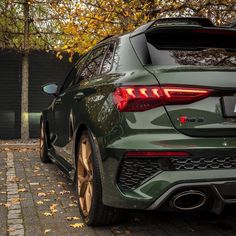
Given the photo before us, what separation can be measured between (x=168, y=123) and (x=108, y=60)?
1.23 m

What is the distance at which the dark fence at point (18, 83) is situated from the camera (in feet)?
40.2

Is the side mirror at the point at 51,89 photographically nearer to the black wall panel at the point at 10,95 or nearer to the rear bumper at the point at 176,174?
the rear bumper at the point at 176,174

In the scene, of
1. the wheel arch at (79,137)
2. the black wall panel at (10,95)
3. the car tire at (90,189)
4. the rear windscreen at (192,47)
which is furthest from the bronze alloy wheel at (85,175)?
the black wall panel at (10,95)

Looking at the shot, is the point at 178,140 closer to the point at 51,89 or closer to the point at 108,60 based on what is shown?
the point at 108,60

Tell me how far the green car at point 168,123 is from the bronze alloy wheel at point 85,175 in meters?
0.19

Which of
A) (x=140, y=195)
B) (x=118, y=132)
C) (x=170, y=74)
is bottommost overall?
(x=140, y=195)

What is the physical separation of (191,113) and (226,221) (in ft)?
5.08

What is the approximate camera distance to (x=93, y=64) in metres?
4.62

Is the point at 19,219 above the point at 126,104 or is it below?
below

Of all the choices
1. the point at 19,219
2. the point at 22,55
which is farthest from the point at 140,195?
the point at 22,55

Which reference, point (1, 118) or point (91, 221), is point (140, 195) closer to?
point (91, 221)

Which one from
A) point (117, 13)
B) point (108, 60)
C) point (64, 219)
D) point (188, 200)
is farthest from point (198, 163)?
point (117, 13)

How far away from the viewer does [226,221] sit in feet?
13.4

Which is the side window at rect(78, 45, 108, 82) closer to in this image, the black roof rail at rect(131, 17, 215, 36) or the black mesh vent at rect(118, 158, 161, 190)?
the black roof rail at rect(131, 17, 215, 36)
